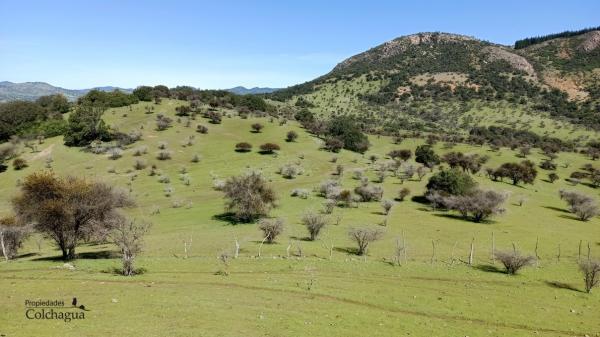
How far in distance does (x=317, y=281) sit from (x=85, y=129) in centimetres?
9380

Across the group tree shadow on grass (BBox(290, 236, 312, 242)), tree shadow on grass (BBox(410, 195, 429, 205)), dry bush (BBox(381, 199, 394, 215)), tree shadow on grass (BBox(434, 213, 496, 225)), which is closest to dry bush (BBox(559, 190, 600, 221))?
tree shadow on grass (BBox(434, 213, 496, 225))

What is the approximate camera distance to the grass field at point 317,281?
63.8 feet

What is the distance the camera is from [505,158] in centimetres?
10675

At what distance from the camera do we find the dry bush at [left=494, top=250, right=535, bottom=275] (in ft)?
108

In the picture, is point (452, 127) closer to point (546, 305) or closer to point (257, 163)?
point (257, 163)

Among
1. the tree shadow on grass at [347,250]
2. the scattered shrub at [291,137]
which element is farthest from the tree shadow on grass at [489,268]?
the scattered shrub at [291,137]

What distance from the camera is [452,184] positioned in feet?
210

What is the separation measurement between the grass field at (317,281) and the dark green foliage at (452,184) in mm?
4577

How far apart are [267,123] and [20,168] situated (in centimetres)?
6264

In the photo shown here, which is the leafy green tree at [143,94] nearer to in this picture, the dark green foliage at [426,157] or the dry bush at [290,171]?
the dry bush at [290,171]

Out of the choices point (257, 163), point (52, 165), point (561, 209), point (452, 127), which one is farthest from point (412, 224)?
point (452, 127)

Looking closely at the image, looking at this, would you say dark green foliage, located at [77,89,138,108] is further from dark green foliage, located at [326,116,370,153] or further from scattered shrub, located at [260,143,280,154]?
dark green foliage, located at [326,116,370,153]

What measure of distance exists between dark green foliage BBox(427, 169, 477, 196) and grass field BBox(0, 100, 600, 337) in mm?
4577

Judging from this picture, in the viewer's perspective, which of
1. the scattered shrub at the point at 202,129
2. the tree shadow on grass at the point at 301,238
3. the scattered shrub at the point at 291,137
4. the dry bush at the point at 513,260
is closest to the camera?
the dry bush at the point at 513,260
